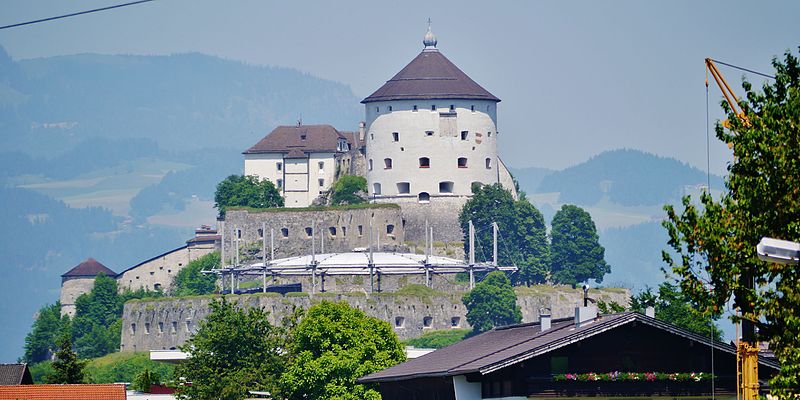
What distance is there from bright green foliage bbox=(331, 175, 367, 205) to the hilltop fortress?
851 millimetres

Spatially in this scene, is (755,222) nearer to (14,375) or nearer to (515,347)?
(515,347)

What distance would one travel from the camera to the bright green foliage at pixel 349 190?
13875 cm

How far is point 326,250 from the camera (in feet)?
441

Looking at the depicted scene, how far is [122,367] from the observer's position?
12106cm

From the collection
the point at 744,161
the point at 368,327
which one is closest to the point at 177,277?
the point at 368,327

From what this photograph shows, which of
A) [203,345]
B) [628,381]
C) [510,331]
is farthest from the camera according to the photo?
[203,345]

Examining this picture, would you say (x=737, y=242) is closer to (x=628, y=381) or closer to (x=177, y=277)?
(x=628, y=381)

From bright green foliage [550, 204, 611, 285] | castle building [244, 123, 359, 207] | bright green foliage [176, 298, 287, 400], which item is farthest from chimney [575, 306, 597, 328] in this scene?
castle building [244, 123, 359, 207]

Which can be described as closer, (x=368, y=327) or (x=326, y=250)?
(x=368, y=327)

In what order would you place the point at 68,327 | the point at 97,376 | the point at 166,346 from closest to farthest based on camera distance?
the point at 97,376, the point at 166,346, the point at 68,327

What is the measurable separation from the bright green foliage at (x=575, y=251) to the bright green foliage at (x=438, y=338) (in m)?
14.6

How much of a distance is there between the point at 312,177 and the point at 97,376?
3456cm

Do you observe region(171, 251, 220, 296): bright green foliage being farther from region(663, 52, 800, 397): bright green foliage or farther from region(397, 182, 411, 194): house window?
region(663, 52, 800, 397): bright green foliage

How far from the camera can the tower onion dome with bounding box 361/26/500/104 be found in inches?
5507
